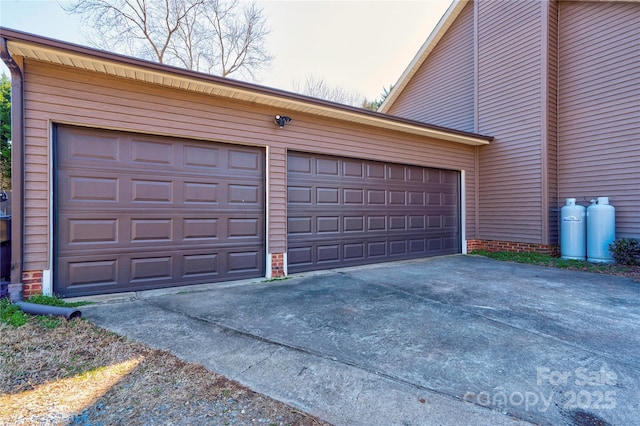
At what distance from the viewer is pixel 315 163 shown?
18.6 feet

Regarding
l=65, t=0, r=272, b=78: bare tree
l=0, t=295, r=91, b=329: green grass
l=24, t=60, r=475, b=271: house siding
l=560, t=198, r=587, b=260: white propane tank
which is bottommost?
l=0, t=295, r=91, b=329: green grass

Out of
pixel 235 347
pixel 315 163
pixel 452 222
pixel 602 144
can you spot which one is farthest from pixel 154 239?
pixel 602 144

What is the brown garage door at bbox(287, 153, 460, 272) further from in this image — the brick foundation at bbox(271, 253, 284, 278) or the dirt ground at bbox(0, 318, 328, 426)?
the dirt ground at bbox(0, 318, 328, 426)

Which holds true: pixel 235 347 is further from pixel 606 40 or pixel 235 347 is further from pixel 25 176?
pixel 606 40

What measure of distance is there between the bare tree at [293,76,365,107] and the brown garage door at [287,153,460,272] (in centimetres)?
1153

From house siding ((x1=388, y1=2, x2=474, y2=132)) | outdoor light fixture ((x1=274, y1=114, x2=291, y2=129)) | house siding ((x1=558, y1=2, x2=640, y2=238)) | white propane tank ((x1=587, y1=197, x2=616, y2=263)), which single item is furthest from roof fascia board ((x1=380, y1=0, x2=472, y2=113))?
outdoor light fixture ((x1=274, y1=114, x2=291, y2=129))

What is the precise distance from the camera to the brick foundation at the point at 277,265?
16.8 feet

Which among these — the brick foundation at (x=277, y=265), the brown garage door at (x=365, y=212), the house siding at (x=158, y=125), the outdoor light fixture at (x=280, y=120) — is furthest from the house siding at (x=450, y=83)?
the brick foundation at (x=277, y=265)

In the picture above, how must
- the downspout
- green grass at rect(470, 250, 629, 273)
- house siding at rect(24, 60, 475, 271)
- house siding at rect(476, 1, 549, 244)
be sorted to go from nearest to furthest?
1. the downspout
2. house siding at rect(24, 60, 475, 271)
3. green grass at rect(470, 250, 629, 273)
4. house siding at rect(476, 1, 549, 244)

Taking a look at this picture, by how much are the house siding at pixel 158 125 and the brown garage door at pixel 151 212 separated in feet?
0.54

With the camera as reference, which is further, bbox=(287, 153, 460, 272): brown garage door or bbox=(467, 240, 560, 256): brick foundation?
bbox=(467, 240, 560, 256): brick foundation

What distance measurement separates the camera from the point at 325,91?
17.7m

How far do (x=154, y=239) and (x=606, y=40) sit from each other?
958cm

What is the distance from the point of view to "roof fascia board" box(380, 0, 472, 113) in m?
9.06
